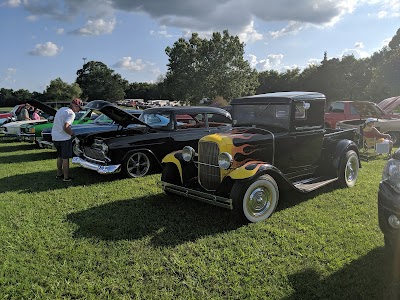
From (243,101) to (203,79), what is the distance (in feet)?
120

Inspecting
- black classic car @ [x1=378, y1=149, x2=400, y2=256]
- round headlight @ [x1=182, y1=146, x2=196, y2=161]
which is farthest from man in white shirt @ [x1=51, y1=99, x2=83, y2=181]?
black classic car @ [x1=378, y1=149, x2=400, y2=256]

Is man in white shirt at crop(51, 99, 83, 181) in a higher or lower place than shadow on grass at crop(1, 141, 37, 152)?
higher

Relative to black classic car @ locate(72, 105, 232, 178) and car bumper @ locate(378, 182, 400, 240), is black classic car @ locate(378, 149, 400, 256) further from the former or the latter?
black classic car @ locate(72, 105, 232, 178)

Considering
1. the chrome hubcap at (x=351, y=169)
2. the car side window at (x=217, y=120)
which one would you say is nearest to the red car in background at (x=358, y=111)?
the car side window at (x=217, y=120)

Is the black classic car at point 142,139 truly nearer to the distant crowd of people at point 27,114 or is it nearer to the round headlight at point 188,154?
the round headlight at point 188,154

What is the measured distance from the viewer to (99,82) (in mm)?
71625

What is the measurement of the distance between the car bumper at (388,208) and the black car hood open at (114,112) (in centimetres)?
553

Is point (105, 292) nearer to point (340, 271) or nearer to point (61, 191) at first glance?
point (340, 271)

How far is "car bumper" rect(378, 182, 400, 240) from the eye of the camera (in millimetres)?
3239

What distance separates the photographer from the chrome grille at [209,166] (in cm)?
518

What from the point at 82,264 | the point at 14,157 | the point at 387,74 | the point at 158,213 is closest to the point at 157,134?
the point at 158,213

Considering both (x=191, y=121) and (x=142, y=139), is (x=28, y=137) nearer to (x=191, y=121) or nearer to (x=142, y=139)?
(x=142, y=139)

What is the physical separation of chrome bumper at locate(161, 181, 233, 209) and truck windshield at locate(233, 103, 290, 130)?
1748mm

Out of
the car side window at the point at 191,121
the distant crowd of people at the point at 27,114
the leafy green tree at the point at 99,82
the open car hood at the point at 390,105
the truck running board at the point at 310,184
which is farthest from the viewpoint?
the leafy green tree at the point at 99,82
